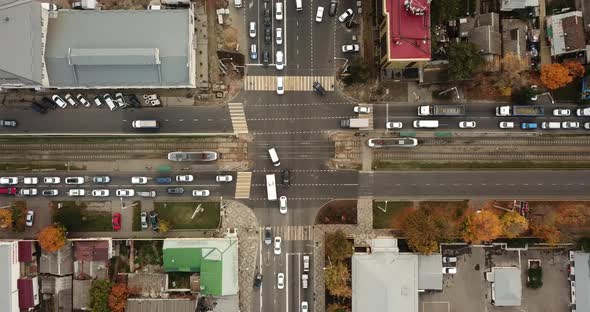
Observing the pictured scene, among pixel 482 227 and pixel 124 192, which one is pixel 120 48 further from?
pixel 482 227

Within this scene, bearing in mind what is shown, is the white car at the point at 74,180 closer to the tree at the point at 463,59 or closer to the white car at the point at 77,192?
the white car at the point at 77,192

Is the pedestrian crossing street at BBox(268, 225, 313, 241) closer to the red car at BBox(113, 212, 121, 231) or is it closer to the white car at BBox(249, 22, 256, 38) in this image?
the red car at BBox(113, 212, 121, 231)

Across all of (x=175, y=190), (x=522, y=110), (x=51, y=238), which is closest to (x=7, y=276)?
(x=51, y=238)

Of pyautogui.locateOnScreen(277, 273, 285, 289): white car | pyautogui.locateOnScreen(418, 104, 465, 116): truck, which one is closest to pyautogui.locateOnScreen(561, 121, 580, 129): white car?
pyautogui.locateOnScreen(418, 104, 465, 116): truck

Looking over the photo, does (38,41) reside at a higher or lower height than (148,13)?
lower

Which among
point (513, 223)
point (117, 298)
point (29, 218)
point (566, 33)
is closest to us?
point (117, 298)

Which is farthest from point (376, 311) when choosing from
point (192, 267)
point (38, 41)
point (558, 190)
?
point (38, 41)

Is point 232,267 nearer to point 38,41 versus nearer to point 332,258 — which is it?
point 332,258
